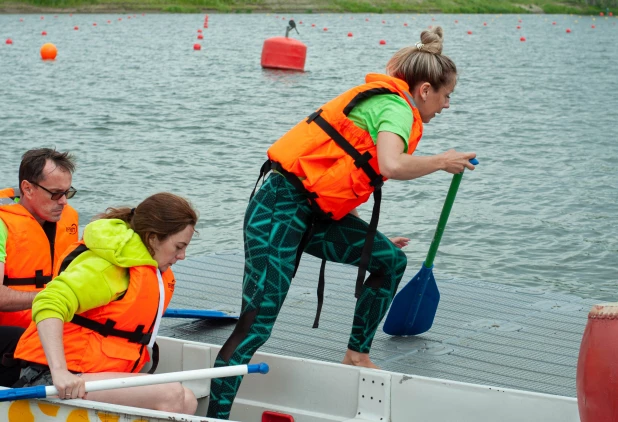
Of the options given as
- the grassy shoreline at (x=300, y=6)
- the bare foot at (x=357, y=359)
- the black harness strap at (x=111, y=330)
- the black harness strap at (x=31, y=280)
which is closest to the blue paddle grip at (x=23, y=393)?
the black harness strap at (x=111, y=330)

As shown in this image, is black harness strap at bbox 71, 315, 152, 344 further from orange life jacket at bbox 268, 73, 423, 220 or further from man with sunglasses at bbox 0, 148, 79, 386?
orange life jacket at bbox 268, 73, 423, 220

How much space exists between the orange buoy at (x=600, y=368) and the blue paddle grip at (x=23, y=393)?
1.68 meters

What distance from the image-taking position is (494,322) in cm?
531

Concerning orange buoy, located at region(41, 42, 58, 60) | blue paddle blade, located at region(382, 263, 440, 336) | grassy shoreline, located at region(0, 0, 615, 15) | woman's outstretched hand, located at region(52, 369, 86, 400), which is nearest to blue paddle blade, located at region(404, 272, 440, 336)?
blue paddle blade, located at region(382, 263, 440, 336)

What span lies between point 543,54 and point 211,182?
767 inches

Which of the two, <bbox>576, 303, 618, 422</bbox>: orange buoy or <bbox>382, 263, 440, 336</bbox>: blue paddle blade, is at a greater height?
<bbox>576, 303, 618, 422</bbox>: orange buoy

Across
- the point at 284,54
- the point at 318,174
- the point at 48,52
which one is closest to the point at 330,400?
the point at 318,174

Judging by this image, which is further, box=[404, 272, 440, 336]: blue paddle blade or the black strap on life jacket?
box=[404, 272, 440, 336]: blue paddle blade

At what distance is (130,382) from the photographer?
10.00 feet

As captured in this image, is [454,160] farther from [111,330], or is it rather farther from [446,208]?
[111,330]

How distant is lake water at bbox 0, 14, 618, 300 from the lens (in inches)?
356

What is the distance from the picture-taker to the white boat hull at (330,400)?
315 centimetres

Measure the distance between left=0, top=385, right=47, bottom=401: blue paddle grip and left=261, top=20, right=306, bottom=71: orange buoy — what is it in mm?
19114

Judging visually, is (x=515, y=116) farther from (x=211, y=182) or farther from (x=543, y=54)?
(x=543, y=54)
